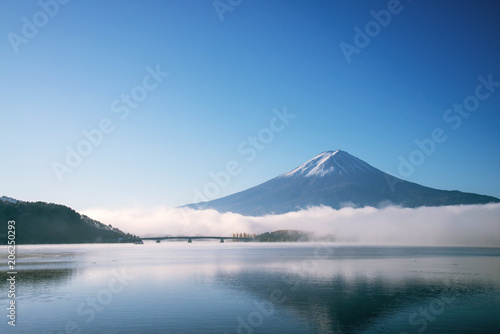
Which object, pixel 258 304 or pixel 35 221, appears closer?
pixel 258 304

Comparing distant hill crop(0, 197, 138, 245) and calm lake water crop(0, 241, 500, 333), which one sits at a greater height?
distant hill crop(0, 197, 138, 245)

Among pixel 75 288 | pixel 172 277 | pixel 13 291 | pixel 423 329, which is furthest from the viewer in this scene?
pixel 172 277

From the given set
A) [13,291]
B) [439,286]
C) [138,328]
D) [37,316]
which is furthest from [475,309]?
[13,291]

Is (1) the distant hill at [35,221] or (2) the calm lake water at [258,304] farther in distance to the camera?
(1) the distant hill at [35,221]

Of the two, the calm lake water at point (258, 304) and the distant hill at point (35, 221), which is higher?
the distant hill at point (35, 221)

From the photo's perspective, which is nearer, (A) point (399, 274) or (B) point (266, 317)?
(B) point (266, 317)

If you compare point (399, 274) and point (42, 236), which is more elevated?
point (42, 236)

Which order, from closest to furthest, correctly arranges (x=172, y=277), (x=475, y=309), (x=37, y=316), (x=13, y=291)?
(x=37, y=316) < (x=475, y=309) < (x=13, y=291) < (x=172, y=277)

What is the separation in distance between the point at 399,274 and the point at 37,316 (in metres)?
41.1

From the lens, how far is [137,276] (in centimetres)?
5391

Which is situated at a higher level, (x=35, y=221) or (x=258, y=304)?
(x=35, y=221)

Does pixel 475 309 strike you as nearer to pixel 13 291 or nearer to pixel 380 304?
pixel 380 304

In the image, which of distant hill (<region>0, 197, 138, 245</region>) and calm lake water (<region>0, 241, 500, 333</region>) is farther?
distant hill (<region>0, 197, 138, 245</region>)

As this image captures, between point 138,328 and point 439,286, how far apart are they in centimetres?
2994
